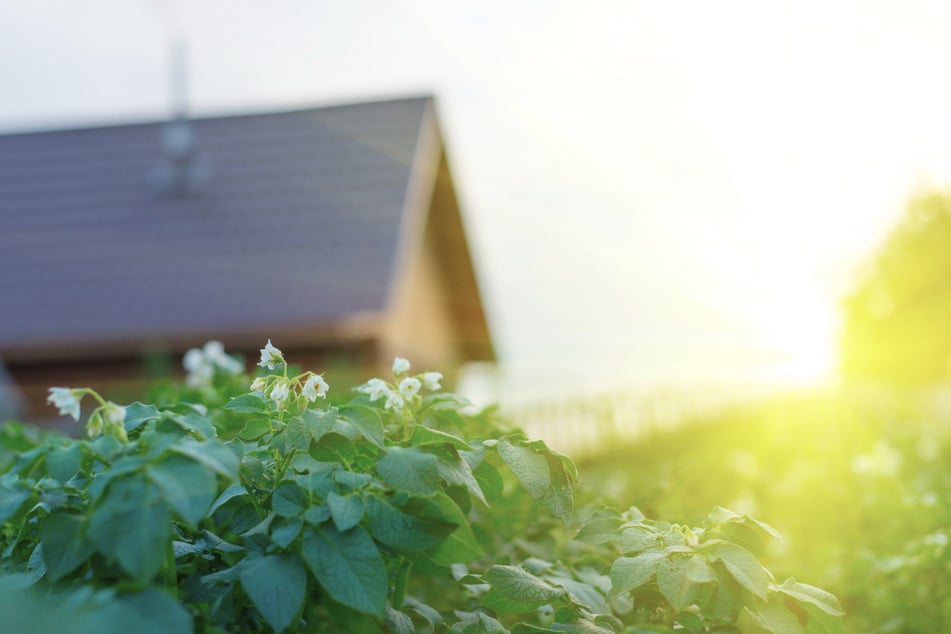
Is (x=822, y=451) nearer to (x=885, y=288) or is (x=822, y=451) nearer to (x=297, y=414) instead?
(x=297, y=414)

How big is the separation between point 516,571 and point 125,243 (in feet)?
37.0

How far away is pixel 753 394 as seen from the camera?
24641mm

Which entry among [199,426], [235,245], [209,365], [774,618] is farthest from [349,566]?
[235,245]

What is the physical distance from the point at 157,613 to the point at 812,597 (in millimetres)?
848

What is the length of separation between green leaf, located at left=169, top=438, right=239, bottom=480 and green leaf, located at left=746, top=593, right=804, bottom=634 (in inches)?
27.1

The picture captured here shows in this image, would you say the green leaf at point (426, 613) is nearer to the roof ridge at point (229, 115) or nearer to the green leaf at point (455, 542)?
the green leaf at point (455, 542)

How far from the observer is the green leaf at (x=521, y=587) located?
4.30 ft

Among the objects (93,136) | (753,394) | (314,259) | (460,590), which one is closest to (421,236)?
(314,259)

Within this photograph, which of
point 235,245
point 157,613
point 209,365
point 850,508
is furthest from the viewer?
point 235,245

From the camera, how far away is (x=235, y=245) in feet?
36.9

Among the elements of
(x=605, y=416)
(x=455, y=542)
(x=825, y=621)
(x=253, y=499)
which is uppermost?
(x=253, y=499)

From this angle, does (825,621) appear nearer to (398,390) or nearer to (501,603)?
(501,603)

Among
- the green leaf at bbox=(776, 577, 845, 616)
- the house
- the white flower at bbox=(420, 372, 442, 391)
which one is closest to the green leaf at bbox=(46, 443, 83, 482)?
the white flower at bbox=(420, 372, 442, 391)

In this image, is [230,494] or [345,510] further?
[230,494]
